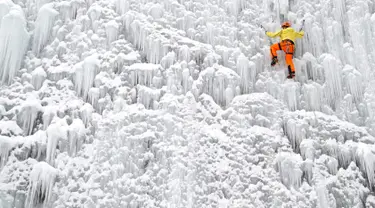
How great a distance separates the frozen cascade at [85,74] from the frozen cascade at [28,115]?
59 centimetres

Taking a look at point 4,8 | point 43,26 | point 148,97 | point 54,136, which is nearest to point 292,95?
point 148,97

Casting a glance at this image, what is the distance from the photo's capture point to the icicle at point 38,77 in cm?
533

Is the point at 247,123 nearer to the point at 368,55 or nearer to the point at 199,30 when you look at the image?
the point at 199,30

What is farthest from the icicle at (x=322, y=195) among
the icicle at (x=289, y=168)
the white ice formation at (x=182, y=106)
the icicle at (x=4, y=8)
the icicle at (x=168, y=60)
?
the icicle at (x=4, y=8)

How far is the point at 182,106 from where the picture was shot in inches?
211

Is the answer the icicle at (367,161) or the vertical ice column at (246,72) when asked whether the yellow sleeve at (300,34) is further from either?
the icicle at (367,161)

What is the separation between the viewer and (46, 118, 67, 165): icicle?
4873 mm

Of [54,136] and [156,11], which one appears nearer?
[54,136]

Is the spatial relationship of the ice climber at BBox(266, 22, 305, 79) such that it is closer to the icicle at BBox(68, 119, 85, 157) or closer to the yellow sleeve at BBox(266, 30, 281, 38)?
the yellow sleeve at BBox(266, 30, 281, 38)

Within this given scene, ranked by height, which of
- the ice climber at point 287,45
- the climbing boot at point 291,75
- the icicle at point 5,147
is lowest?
the icicle at point 5,147

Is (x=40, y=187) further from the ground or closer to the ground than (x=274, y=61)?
closer to the ground

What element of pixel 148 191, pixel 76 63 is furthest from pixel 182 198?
pixel 76 63

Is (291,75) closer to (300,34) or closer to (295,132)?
(300,34)

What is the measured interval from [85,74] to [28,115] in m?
0.92
